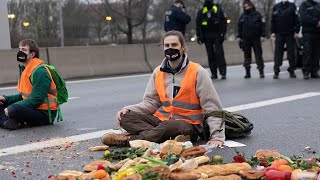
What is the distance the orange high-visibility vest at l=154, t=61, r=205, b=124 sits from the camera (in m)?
5.82

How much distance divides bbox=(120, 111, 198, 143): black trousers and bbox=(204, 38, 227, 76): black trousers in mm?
7758

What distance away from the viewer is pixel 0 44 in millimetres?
17203

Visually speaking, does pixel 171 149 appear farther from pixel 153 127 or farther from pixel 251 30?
pixel 251 30

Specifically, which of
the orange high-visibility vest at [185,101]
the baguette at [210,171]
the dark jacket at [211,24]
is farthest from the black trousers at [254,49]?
the baguette at [210,171]

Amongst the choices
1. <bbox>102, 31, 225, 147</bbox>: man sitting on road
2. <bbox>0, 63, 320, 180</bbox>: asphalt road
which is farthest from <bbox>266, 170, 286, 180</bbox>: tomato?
<bbox>102, 31, 225, 147</bbox>: man sitting on road

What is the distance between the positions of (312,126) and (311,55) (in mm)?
6597

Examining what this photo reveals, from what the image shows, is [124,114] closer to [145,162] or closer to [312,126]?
[145,162]

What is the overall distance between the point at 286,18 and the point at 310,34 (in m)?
0.69

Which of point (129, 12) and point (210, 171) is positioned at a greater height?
point (129, 12)

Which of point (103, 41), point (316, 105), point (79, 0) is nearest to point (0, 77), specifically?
point (316, 105)

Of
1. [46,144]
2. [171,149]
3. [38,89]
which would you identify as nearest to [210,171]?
[171,149]

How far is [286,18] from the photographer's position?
13188 millimetres

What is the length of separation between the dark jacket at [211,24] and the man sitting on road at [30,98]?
6941 mm

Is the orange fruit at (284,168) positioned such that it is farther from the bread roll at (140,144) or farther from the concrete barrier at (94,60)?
the concrete barrier at (94,60)
